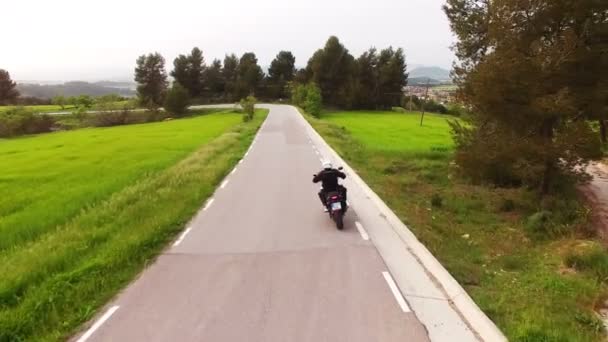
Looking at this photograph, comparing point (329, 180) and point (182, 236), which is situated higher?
point (329, 180)

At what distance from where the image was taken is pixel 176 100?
77250 millimetres

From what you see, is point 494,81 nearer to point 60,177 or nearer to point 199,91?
point 60,177

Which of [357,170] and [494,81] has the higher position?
[494,81]

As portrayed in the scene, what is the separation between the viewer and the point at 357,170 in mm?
19719

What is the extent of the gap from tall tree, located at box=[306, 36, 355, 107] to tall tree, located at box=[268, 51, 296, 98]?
19.3 metres

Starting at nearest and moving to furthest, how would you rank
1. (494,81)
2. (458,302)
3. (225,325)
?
(225,325)
(458,302)
(494,81)

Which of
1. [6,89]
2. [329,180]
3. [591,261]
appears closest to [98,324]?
[329,180]

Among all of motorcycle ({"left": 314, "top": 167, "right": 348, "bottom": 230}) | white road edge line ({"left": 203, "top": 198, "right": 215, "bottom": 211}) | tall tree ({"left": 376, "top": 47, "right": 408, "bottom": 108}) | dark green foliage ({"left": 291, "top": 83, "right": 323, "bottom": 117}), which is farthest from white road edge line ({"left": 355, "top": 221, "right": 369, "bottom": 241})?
tall tree ({"left": 376, "top": 47, "right": 408, "bottom": 108})

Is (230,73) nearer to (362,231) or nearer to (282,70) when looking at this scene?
(282,70)

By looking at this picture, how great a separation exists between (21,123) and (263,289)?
7119 centimetres

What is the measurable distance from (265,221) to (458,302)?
5618 mm

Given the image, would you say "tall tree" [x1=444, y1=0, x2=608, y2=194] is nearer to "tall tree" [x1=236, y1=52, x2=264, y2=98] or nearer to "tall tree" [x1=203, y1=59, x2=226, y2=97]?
"tall tree" [x1=236, y1=52, x2=264, y2=98]

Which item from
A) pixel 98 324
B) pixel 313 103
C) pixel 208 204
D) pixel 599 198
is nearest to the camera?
pixel 98 324

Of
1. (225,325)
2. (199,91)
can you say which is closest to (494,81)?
(225,325)
